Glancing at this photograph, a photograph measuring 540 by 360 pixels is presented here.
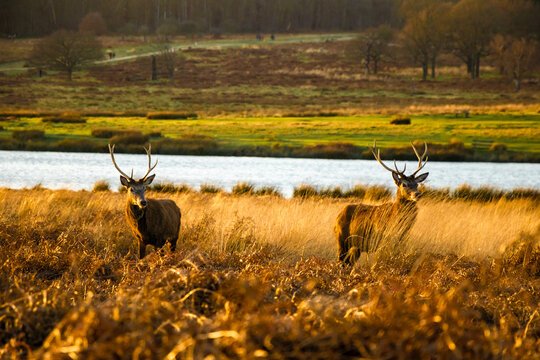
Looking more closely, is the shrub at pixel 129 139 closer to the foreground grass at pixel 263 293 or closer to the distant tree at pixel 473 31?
the foreground grass at pixel 263 293

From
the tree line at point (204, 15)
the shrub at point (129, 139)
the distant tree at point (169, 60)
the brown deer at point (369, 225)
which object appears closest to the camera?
the brown deer at point (369, 225)

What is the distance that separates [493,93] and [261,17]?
79.5 m

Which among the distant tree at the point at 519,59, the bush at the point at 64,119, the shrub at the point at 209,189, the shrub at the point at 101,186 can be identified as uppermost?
the distant tree at the point at 519,59

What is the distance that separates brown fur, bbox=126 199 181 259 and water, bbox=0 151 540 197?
1261 centimetres

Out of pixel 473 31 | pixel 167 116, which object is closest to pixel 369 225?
pixel 167 116

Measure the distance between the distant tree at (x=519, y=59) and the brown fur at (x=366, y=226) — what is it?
221 ft

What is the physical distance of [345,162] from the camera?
30922mm

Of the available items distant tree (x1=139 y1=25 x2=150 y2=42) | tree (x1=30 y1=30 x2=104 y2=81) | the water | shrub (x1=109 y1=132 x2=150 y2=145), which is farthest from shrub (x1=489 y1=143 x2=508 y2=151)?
distant tree (x1=139 y1=25 x2=150 y2=42)

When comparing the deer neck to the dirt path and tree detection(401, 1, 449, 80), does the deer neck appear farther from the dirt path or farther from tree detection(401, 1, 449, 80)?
the dirt path

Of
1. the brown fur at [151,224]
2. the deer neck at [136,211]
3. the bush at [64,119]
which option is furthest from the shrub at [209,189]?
the bush at [64,119]

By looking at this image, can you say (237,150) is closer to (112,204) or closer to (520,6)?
(112,204)

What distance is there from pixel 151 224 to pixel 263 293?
443 centimetres

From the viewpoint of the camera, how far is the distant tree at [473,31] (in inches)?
3152

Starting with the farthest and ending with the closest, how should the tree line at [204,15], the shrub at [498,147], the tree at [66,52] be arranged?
the tree line at [204,15]
the tree at [66,52]
the shrub at [498,147]
